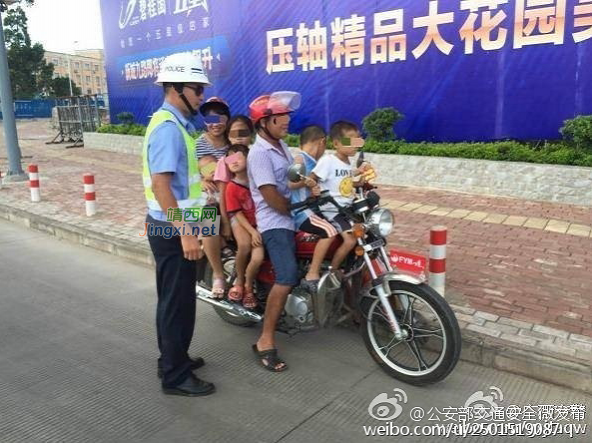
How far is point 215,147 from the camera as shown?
14.4 ft

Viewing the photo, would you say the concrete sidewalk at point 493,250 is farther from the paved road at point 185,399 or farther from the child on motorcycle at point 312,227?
the child on motorcycle at point 312,227

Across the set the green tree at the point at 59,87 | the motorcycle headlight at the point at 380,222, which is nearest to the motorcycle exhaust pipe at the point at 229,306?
the motorcycle headlight at the point at 380,222

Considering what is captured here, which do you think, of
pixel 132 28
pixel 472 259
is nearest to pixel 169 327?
pixel 472 259

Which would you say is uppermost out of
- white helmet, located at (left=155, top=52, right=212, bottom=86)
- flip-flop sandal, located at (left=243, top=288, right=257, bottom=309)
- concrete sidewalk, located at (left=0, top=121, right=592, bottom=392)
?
white helmet, located at (left=155, top=52, right=212, bottom=86)

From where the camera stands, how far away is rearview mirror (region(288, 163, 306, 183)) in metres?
3.02

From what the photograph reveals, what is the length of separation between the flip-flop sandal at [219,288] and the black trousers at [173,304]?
1.82ft

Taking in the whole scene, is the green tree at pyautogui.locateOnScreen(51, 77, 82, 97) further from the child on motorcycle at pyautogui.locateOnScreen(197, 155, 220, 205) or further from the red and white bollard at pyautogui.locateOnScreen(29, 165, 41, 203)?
the child on motorcycle at pyautogui.locateOnScreen(197, 155, 220, 205)

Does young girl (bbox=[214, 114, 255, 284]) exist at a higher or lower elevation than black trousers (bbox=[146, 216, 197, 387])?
higher

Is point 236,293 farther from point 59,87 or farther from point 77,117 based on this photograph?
point 59,87

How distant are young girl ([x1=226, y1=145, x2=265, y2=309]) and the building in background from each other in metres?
93.3

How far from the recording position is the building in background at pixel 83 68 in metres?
90.6

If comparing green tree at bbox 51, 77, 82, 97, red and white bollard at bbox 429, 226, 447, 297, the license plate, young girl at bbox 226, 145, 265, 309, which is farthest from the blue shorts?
green tree at bbox 51, 77, 82, 97

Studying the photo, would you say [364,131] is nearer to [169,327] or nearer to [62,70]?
[169,327]

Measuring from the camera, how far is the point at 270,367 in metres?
3.39
